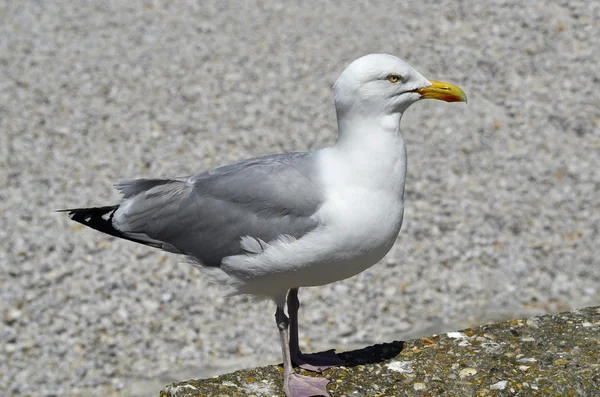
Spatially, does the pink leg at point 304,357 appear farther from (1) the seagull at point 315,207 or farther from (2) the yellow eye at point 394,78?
(2) the yellow eye at point 394,78

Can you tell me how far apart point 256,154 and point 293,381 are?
3.87 metres

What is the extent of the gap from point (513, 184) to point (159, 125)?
3.00m

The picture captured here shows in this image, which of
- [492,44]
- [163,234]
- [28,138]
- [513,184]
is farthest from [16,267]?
[492,44]

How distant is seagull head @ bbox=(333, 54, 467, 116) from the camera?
2732 mm

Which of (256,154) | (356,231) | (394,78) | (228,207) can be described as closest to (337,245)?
(356,231)

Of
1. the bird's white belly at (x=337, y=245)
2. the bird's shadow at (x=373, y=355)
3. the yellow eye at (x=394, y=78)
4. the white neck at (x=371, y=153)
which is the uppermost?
the yellow eye at (x=394, y=78)

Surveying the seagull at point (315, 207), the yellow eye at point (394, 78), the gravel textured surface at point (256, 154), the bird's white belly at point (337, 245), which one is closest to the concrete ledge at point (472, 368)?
the seagull at point (315, 207)

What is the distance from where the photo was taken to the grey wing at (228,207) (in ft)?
9.34

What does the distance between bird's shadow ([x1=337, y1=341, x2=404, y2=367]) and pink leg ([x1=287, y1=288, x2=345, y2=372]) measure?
5cm

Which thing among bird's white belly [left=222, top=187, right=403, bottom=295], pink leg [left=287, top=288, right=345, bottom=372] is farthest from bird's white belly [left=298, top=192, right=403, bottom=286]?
pink leg [left=287, top=288, right=345, bottom=372]

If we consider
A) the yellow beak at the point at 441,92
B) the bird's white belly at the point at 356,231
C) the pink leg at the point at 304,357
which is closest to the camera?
the bird's white belly at the point at 356,231

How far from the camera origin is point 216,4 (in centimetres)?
859

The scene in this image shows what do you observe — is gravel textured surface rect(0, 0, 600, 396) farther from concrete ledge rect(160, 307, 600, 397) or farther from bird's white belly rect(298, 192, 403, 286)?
bird's white belly rect(298, 192, 403, 286)

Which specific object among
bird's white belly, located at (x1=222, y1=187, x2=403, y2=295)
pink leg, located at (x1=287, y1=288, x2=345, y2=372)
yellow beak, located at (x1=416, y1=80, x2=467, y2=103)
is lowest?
pink leg, located at (x1=287, y1=288, x2=345, y2=372)
